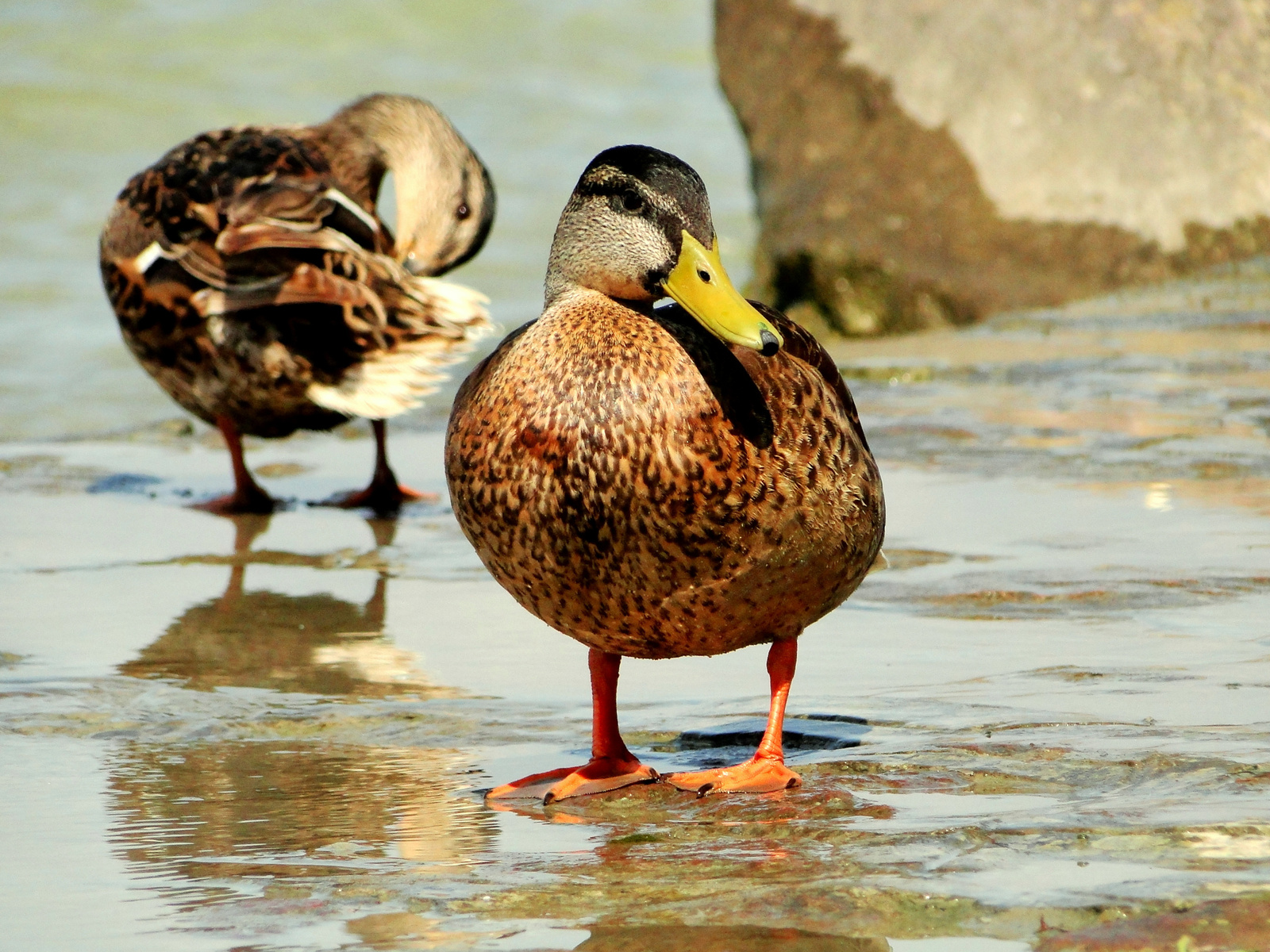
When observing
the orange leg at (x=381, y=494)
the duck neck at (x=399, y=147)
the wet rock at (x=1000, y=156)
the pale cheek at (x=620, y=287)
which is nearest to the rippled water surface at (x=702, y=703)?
the orange leg at (x=381, y=494)

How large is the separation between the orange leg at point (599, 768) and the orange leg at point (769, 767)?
0.09 m

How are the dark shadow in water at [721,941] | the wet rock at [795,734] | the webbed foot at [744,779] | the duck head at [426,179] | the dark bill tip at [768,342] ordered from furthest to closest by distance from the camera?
the duck head at [426,179], the wet rock at [795,734], the webbed foot at [744,779], the dark bill tip at [768,342], the dark shadow in water at [721,941]

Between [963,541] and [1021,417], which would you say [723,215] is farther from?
[963,541]

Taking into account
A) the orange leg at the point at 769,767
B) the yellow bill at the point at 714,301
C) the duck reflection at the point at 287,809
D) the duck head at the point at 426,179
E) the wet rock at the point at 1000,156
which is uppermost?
the wet rock at the point at 1000,156

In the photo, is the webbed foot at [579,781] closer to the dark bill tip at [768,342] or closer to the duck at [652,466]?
the duck at [652,466]

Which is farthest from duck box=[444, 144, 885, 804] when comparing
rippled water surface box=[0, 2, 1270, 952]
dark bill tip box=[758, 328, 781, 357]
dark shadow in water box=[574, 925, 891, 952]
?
dark shadow in water box=[574, 925, 891, 952]

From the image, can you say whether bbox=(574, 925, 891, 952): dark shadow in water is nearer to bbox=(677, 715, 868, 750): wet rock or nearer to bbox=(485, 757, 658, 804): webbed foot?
bbox=(485, 757, 658, 804): webbed foot

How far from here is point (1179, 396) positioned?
740 centimetres

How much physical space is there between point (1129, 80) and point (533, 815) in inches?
314

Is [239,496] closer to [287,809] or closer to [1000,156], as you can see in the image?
[287,809]

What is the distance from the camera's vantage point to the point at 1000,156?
10195mm

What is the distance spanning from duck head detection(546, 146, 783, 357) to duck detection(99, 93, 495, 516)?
2594 millimetres

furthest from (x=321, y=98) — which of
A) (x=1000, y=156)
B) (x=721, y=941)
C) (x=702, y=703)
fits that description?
(x=721, y=941)

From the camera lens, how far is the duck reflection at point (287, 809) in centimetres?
314
